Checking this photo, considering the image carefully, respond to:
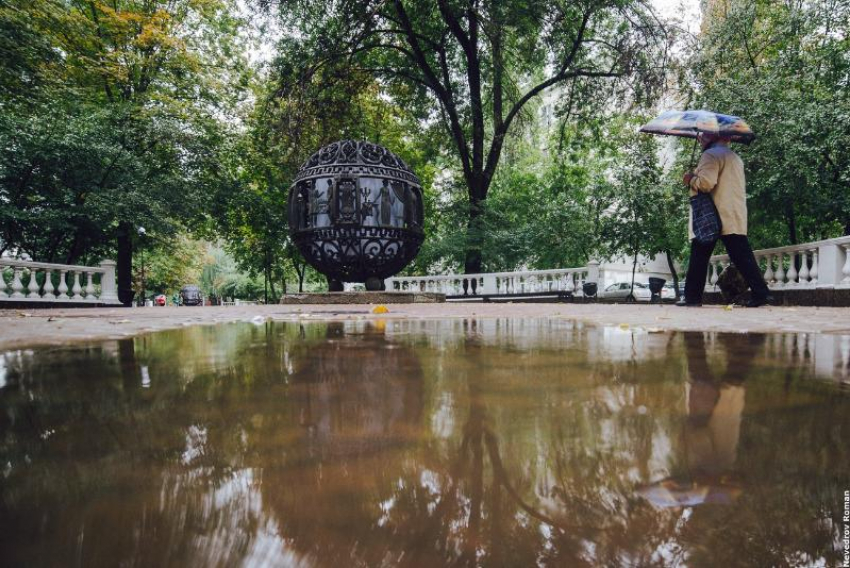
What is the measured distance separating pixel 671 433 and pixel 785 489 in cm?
24

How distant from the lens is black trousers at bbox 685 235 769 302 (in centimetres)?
575

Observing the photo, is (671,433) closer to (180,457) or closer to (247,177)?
(180,457)

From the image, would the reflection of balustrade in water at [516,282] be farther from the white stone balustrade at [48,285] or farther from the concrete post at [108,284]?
the white stone balustrade at [48,285]

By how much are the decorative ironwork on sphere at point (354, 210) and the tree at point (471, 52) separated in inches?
178

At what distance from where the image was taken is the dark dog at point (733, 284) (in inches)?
269

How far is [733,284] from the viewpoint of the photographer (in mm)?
6898

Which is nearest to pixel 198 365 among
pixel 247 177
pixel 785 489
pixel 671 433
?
pixel 671 433

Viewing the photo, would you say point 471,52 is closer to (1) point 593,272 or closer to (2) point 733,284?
(1) point 593,272

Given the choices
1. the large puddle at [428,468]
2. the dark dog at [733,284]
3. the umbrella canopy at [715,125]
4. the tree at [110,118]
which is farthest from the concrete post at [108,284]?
the dark dog at [733,284]

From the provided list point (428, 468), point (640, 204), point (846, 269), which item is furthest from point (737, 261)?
point (640, 204)

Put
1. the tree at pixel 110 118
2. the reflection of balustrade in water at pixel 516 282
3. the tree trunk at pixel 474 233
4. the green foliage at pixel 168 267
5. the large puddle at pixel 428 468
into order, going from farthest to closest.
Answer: the green foliage at pixel 168 267 < the tree trunk at pixel 474 233 < the reflection of balustrade in water at pixel 516 282 < the tree at pixel 110 118 < the large puddle at pixel 428 468

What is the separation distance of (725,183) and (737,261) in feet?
3.32

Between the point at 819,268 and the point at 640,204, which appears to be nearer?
the point at 819,268

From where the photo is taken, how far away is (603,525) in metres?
0.52
